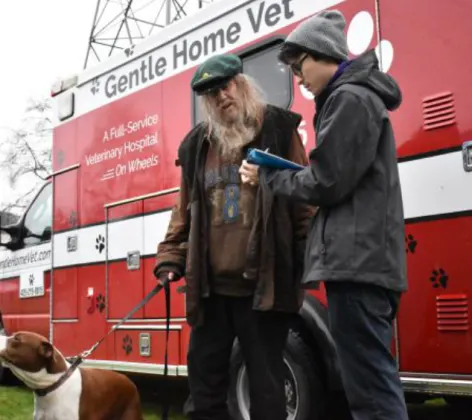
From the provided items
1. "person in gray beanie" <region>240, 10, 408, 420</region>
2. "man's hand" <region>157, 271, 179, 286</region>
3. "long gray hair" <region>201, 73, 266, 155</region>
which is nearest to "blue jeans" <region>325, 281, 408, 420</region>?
"person in gray beanie" <region>240, 10, 408, 420</region>

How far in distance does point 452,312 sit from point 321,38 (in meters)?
1.41

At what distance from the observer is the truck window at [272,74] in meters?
4.00

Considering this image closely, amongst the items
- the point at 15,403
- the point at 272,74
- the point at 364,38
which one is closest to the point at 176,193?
the point at 272,74

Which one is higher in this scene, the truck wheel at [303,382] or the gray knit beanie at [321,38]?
the gray knit beanie at [321,38]

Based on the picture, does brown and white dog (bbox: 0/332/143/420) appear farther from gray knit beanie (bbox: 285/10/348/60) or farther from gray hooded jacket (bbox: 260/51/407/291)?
gray knit beanie (bbox: 285/10/348/60)

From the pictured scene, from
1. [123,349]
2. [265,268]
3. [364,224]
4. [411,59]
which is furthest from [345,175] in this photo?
[123,349]

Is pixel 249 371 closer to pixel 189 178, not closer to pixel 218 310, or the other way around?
pixel 218 310

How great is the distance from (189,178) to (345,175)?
0.98 metres

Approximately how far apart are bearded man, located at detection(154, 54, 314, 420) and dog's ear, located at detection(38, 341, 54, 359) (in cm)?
112

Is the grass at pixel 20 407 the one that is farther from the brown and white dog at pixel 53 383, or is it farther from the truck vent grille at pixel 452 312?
the truck vent grille at pixel 452 312

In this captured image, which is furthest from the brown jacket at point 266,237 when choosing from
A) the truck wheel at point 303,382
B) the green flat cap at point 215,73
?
the truck wheel at point 303,382

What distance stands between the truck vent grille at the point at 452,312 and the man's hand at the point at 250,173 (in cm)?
113

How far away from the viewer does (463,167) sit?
312 centimetres

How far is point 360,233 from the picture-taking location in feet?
7.20
